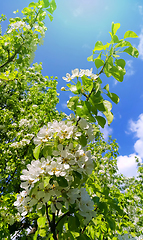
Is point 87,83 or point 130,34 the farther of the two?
point 87,83

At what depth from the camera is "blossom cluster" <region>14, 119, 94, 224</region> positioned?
1149 millimetres

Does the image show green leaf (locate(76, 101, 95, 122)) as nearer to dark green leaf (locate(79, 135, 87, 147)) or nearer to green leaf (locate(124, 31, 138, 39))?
dark green leaf (locate(79, 135, 87, 147))

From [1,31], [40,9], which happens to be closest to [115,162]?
[40,9]

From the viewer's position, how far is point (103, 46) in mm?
1267

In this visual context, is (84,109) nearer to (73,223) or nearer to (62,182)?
(62,182)

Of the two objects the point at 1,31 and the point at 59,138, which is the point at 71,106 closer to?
the point at 59,138

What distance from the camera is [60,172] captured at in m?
1.16

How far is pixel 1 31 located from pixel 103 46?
30.7 feet

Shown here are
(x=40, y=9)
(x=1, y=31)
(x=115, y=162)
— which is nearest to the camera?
(x=40, y=9)

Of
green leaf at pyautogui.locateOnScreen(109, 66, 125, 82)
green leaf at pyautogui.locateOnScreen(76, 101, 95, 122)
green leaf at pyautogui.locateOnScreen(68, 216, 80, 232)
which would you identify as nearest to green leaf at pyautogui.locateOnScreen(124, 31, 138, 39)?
green leaf at pyautogui.locateOnScreen(109, 66, 125, 82)

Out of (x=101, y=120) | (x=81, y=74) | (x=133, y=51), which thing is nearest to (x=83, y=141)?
(x=101, y=120)

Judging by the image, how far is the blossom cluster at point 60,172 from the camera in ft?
3.77

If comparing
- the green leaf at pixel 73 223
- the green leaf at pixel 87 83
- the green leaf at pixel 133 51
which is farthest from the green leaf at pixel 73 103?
the green leaf at pixel 73 223

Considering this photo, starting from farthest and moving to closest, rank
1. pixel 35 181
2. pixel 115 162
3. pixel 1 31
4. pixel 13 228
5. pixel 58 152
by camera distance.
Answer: pixel 1 31
pixel 115 162
pixel 13 228
pixel 58 152
pixel 35 181
